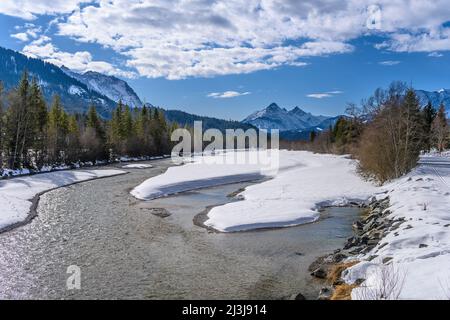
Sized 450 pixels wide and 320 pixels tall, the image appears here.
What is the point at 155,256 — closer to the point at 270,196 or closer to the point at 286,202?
the point at 286,202

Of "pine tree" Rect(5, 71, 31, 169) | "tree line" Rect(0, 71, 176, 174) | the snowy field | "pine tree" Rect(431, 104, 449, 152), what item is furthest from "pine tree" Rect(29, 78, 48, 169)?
"pine tree" Rect(431, 104, 449, 152)

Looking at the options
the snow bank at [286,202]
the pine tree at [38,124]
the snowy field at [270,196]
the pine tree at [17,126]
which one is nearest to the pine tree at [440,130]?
the snowy field at [270,196]

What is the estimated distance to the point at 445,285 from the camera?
9.82 m

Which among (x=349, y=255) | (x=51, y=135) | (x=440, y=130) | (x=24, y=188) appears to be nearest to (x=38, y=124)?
(x=51, y=135)

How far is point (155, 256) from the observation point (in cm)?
1684

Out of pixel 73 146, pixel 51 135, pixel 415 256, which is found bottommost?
pixel 415 256

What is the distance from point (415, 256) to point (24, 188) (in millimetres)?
34525

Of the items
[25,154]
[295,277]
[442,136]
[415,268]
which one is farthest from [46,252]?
[442,136]

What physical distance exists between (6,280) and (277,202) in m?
18.3

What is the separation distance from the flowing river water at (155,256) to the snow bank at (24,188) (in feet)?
4.79

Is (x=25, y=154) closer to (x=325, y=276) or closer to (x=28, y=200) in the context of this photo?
(x=28, y=200)

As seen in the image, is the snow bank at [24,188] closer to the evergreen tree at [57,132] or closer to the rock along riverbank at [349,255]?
the evergreen tree at [57,132]

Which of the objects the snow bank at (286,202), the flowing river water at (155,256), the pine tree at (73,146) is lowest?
the flowing river water at (155,256)

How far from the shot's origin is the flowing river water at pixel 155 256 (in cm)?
1312
